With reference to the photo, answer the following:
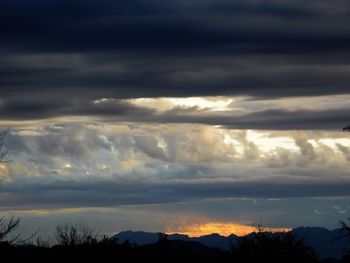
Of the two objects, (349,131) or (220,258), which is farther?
(220,258)

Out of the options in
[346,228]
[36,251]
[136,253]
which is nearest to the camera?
[346,228]

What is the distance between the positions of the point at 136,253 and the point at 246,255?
→ 11995 mm

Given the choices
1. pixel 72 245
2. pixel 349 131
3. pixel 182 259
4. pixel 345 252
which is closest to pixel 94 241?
pixel 72 245

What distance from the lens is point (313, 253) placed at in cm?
10869

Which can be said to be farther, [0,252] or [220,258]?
[220,258]

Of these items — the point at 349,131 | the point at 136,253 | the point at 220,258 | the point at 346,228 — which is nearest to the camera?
the point at 349,131

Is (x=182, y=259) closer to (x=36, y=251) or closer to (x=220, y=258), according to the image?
(x=220, y=258)

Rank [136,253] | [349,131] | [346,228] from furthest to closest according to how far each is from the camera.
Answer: [136,253] < [346,228] < [349,131]

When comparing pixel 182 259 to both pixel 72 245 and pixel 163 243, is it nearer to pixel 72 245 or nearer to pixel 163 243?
pixel 163 243

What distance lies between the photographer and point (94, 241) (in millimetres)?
99625

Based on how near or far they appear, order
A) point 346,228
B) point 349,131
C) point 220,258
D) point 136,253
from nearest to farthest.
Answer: point 349,131 → point 346,228 → point 136,253 → point 220,258

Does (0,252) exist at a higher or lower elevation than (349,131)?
lower

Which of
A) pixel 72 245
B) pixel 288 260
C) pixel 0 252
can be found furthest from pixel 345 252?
pixel 0 252

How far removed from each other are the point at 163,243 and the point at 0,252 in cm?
4611
